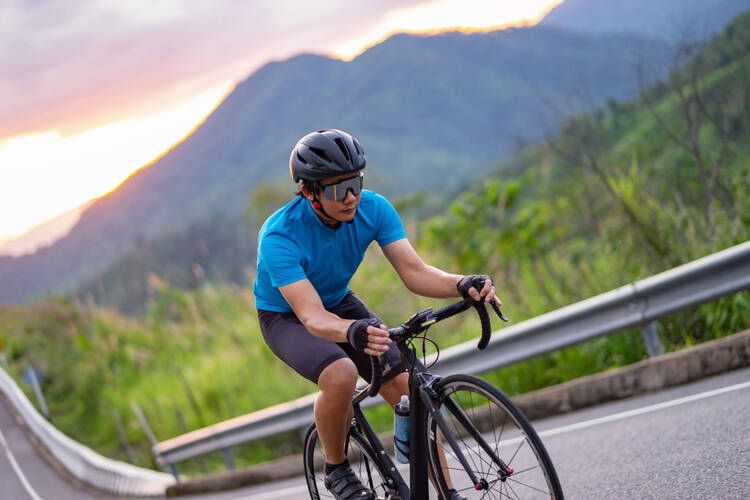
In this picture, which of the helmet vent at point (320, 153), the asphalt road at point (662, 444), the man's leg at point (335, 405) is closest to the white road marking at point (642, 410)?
the asphalt road at point (662, 444)

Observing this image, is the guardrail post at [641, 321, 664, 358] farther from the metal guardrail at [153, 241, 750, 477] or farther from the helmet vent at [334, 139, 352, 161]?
the helmet vent at [334, 139, 352, 161]

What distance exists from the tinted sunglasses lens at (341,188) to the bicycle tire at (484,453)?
1002 millimetres

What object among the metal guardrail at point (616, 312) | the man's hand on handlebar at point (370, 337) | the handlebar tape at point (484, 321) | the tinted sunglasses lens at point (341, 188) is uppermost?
the tinted sunglasses lens at point (341, 188)

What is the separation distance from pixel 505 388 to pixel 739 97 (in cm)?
418

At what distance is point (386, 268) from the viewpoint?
11617mm

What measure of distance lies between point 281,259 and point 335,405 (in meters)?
0.78

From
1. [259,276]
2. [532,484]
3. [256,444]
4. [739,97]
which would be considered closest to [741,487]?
[532,484]

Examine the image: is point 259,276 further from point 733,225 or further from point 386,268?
point 386,268

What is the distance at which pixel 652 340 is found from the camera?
19.7 feet

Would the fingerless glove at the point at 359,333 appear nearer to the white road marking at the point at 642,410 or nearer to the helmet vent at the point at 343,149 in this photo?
the helmet vent at the point at 343,149

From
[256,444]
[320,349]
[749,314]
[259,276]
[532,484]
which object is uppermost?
[259,276]

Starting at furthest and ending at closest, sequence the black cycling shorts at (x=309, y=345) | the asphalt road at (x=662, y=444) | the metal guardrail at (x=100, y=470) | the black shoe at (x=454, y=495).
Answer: the metal guardrail at (x=100, y=470), the asphalt road at (x=662, y=444), the black cycling shorts at (x=309, y=345), the black shoe at (x=454, y=495)

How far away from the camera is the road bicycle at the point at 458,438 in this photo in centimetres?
312

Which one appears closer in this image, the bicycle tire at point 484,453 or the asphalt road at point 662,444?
the bicycle tire at point 484,453
